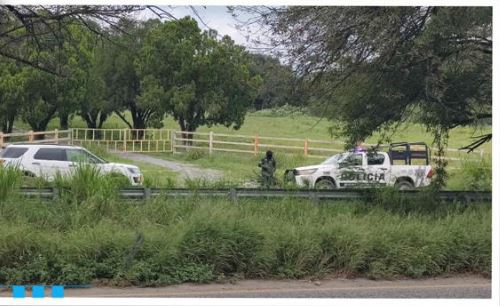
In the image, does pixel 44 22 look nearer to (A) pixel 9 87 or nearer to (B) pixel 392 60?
(A) pixel 9 87

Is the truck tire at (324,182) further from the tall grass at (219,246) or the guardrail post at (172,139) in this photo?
the tall grass at (219,246)

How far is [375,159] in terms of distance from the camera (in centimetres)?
1255

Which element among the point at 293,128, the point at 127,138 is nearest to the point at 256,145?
the point at 293,128

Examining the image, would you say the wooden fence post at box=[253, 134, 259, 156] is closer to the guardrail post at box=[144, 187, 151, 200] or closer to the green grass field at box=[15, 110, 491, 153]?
the green grass field at box=[15, 110, 491, 153]

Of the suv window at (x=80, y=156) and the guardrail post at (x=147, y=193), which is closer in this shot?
the guardrail post at (x=147, y=193)

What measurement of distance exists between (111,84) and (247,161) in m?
3.85

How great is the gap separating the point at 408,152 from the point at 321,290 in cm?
743

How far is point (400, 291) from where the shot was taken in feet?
24.3

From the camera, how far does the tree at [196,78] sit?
12.0 metres

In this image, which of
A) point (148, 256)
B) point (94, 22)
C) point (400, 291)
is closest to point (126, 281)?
point (148, 256)

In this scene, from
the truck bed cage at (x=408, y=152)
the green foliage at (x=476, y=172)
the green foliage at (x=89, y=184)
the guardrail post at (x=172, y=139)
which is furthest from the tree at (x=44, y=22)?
the green foliage at (x=476, y=172)

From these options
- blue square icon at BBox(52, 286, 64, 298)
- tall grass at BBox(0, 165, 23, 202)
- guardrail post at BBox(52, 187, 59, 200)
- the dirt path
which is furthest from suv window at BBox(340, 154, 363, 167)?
blue square icon at BBox(52, 286, 64, 298)

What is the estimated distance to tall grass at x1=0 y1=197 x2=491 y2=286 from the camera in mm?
7594

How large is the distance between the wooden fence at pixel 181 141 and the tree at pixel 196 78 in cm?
78
